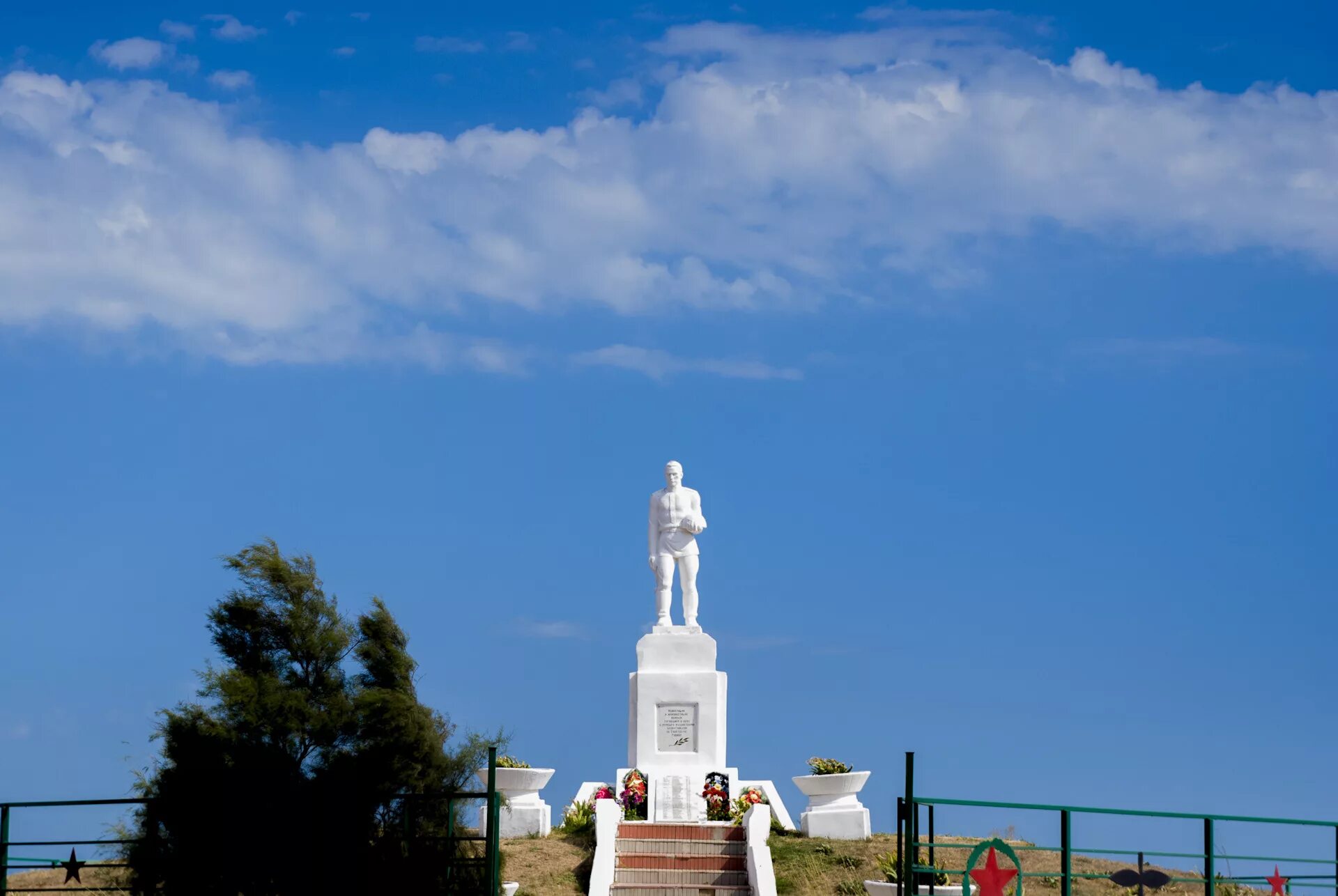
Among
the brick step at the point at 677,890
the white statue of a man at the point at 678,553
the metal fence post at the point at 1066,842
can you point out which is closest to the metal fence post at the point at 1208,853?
the metal fence post at the point at 1066,842

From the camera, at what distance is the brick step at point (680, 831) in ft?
56.6

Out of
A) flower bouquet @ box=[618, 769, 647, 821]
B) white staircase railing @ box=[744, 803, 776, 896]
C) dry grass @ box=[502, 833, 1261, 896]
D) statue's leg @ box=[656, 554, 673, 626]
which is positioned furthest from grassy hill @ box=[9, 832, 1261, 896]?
statue's leg @ box=[656, 554, 673, 626]

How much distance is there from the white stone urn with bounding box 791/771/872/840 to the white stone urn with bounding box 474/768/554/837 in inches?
123

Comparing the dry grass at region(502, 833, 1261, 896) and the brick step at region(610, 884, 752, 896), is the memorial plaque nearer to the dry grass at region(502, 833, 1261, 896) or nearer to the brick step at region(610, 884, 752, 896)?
the dry grass at region(502, 833, 1261, 896)

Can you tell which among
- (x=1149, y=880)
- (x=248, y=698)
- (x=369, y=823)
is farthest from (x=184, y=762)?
(x=1149, y=880)

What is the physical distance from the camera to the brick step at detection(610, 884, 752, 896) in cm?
1603

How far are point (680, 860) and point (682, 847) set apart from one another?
276 millimetres

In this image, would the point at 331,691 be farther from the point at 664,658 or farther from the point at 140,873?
the point at 140,873

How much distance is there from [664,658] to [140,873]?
25.2 ft

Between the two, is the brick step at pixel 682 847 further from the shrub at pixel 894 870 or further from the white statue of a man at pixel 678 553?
the white statue of a man at pixel 678 553

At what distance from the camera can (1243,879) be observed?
13297mm

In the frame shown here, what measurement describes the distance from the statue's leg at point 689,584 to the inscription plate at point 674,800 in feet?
7.02

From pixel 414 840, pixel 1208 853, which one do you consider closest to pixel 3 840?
pixel 414 840

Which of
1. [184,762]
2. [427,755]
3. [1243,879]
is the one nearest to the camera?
[1243,879]
